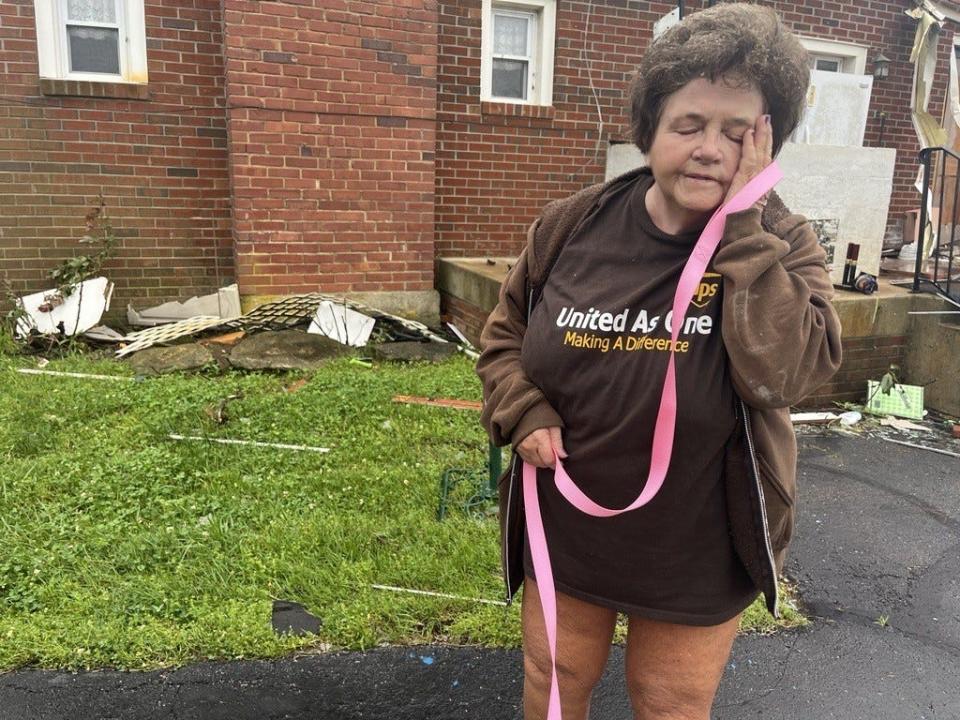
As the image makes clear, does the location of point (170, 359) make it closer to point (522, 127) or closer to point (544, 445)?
point (522, 127)

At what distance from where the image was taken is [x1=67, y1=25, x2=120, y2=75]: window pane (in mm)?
6105

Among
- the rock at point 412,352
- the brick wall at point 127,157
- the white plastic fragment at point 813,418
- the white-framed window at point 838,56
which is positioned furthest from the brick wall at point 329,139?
the white-framed window at point 838,56

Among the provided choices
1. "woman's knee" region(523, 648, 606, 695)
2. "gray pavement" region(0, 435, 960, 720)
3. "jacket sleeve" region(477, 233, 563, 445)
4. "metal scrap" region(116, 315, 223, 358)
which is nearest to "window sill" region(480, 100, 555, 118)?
"metal scrap" region(116, 315, 223, 358)

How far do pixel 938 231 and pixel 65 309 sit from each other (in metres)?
7.02

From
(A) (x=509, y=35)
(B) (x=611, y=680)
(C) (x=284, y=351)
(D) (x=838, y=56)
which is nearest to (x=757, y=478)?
(B) (x=611, y=680)

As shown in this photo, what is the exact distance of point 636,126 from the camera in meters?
1.58

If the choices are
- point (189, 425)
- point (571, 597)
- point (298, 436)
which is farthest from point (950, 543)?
point (189, 425)

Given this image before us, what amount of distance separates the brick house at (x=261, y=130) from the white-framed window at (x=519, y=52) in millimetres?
19

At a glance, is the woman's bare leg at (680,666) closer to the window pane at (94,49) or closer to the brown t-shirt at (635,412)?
the brown t-shirt at (635,412)

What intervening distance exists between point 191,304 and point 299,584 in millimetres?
4508

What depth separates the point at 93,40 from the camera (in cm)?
613

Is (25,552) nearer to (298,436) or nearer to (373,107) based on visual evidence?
(298,436)

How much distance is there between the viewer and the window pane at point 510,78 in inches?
287

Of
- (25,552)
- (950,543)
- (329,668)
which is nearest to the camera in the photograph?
(329,668)
